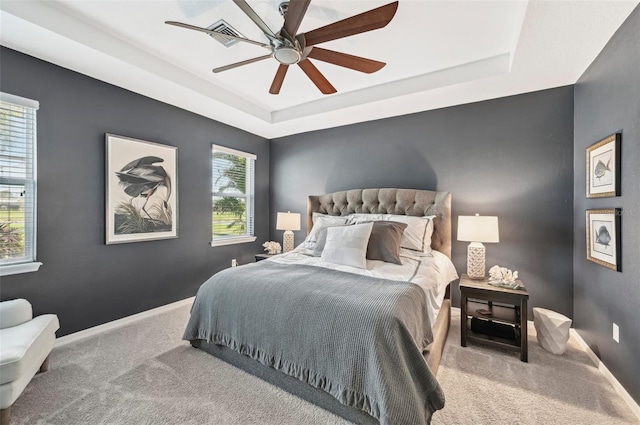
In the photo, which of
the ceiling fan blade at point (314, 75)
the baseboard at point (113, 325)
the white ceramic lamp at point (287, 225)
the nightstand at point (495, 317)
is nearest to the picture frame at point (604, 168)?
the nightstand at point (495, 317)

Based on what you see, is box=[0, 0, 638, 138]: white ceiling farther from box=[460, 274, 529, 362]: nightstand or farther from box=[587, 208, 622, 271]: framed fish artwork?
box=[460, 274, 529, 362]: nightstand

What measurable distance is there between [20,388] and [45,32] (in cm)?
251

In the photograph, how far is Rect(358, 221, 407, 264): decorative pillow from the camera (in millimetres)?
2691

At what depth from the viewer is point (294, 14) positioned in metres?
1.62

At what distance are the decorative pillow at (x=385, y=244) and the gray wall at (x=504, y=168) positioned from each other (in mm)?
1095

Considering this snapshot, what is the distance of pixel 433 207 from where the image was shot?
336cm

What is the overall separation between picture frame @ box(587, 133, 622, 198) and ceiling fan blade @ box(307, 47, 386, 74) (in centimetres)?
182

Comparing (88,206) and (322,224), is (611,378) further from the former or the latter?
(88,206)

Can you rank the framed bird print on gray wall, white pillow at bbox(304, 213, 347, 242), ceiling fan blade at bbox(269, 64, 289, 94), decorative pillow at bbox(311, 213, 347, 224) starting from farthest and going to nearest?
decorative pillow at bbox(311, 213, 347, 224) → white pillow at bbox(304, 213, 347, 242) → the framed bird print on gray wall → ceiling fan blade at bbox(269, 64, 289, 94)

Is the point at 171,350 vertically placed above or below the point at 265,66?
below

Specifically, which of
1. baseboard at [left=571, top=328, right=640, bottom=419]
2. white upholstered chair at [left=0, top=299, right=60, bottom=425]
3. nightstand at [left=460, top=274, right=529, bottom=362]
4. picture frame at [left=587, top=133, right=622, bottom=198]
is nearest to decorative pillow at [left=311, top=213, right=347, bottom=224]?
nightstand at [left=460, top=274, right=529, bottom=362]

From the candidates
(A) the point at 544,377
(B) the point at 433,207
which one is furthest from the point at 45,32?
(A) the point at 544,377

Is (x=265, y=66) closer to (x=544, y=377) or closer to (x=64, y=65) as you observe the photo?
(x=64, y=65)

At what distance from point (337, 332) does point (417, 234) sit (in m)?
1.82
